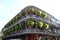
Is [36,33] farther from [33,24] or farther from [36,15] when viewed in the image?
[36,15]

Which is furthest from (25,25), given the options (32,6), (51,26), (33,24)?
(51,26)

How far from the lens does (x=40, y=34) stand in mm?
37656

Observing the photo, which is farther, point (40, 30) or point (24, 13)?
point (24, 13)

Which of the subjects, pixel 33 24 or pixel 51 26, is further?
pixel 51 26

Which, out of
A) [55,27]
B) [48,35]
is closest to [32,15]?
[48,35]

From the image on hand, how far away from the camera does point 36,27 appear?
36.7 m

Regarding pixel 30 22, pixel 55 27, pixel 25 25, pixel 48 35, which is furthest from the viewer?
pixel 55 27

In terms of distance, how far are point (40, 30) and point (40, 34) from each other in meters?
1.41

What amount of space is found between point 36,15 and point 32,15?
1401 mm

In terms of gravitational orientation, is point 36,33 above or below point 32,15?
below

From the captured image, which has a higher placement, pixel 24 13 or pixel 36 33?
pixel 24 13

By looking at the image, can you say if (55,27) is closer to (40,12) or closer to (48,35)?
(48,35)

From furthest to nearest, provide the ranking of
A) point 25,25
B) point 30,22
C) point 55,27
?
1. point 55,27
2. point 25,25
3. point 30,22

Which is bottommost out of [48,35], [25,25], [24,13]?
[48,35]
